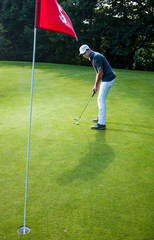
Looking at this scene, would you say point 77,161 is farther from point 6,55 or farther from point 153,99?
point 6,55

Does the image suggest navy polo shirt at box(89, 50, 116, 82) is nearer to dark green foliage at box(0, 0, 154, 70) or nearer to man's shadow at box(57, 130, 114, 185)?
man's shadow at box(57, 130, 114, 185)

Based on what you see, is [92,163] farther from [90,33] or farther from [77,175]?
[90,33]

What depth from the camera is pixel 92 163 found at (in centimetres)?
439

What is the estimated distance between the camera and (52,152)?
15.8ft

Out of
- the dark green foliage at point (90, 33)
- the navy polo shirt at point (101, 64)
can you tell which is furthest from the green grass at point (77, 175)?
the dark green foliage at point (90, 33)

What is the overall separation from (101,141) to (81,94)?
5840mm

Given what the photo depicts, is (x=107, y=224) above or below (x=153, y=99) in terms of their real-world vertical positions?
below

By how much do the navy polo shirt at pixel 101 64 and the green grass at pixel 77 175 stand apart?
4.01 ft

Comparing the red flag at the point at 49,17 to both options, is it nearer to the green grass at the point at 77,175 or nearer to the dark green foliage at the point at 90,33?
the green grass at the point at 77,175

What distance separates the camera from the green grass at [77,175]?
2.77 m

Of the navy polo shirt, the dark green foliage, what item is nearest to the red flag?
the navy polo shirt

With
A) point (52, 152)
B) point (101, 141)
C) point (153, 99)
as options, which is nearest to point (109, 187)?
point (52, 152)

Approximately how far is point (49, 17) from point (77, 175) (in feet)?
7.57

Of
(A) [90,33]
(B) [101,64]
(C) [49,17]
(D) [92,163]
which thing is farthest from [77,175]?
(A) [90,33]
